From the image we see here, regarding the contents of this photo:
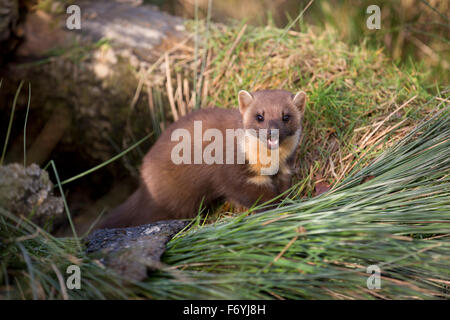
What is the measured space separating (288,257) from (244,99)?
1584 mm

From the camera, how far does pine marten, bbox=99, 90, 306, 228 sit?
3.26 m

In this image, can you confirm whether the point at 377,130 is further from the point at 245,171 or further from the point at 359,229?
the point at 359,229

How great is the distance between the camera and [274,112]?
10.5 ft

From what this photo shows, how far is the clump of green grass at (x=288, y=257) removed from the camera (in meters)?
1.99

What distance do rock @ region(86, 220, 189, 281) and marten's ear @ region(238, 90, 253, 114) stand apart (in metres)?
1.05

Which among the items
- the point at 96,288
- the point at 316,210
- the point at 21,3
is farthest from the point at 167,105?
the point at 96,288

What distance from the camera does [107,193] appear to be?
5.25m
